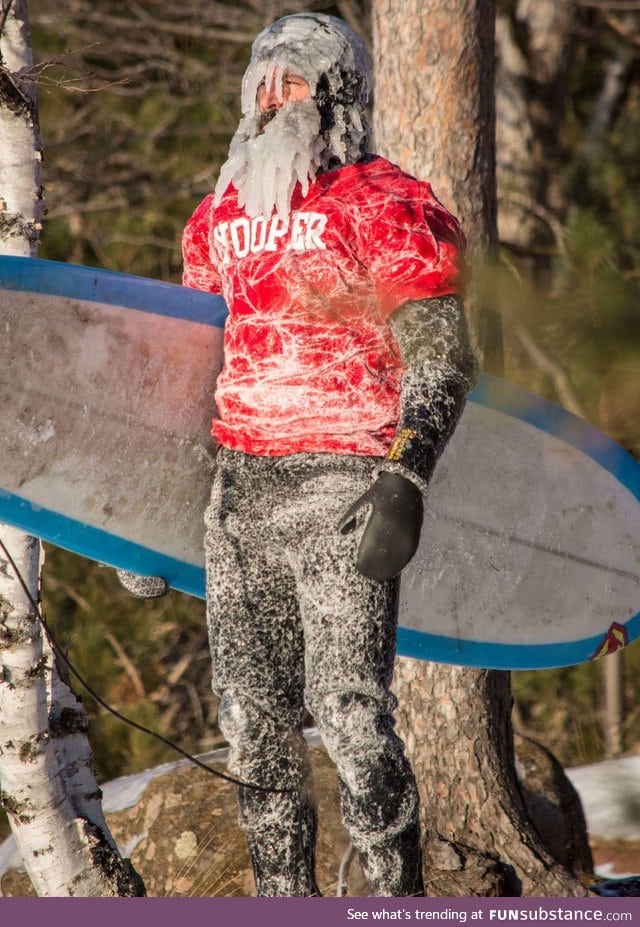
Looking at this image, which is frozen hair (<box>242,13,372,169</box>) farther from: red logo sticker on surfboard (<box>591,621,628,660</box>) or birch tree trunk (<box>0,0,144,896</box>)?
red logo sticker on surfboard (<box>591,621,628,660</box>)

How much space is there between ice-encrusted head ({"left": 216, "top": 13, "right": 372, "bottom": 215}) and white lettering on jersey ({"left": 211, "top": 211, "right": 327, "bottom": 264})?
0.02 m

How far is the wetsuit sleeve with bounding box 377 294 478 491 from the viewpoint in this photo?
1915 mm

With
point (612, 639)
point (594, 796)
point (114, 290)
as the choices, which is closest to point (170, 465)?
point (114, 290)

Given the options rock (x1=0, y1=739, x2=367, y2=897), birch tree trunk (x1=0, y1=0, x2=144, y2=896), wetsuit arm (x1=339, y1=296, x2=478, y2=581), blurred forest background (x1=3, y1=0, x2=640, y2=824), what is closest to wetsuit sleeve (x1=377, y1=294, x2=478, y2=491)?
wetsuit arm (x1=339, y1=296, x2=478, y2=581)

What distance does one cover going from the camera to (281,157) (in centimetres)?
204

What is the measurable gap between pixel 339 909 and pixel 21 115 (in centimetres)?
170

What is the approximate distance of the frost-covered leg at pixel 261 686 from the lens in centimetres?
209

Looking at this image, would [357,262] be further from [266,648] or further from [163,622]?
[163,622]

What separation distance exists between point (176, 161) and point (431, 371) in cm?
542

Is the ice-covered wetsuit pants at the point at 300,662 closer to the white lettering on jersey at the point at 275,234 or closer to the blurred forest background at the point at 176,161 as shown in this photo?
the white lettering on jersey at the point at 275,234

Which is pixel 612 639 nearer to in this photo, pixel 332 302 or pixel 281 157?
pixel 332 302

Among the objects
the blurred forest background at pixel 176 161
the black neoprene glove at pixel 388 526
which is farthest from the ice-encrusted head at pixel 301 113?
the blurred forest background at pixel 176 161

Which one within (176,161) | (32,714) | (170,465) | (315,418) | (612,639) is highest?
(176,161)

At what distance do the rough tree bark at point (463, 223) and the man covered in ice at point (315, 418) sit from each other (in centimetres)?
116
